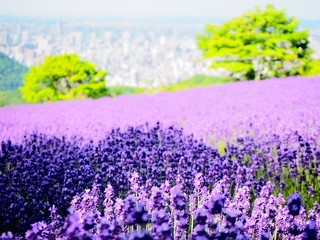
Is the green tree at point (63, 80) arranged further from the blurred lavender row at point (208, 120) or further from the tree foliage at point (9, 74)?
the tree foliage at point (9, 74)

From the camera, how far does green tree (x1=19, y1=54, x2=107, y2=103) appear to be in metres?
23.9

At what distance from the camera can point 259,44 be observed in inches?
850

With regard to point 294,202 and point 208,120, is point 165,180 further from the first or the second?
point 208,120

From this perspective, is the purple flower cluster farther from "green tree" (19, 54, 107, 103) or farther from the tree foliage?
the tree foliage

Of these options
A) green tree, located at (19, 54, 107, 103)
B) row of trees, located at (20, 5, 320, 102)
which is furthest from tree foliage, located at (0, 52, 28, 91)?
row of trees, located at (20, 5, 320, 102)

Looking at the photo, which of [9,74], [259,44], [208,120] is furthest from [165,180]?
[9,74]

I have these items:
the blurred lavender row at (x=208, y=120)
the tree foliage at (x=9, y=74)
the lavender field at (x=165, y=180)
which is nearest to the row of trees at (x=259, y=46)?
the blurred lavender row at (x=208, y=120)

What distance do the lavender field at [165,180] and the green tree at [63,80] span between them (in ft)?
55.6

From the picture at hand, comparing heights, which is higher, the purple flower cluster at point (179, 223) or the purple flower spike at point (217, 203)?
the purple flower spike at point (217, 203)

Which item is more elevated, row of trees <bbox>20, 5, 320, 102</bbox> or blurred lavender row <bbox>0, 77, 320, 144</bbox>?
row of trees <bbox>20, 5, 320, 102</bbox>

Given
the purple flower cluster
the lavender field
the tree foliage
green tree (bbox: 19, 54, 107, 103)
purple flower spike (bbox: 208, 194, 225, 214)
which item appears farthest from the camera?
the tree foliage

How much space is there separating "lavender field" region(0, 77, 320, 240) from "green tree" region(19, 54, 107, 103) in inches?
667

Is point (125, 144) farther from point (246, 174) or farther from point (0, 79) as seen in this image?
point (0, 79)

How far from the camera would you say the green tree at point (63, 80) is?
78.4 ft
